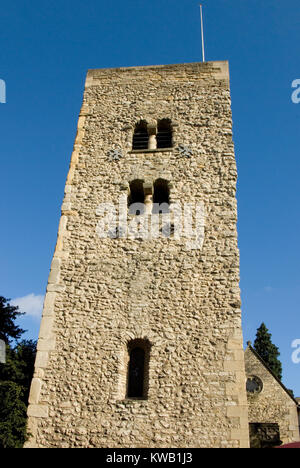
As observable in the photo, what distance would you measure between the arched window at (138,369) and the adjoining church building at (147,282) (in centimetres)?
2

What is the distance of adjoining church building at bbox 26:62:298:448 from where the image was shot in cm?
788

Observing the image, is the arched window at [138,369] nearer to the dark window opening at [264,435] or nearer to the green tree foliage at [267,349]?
the dark window opening at [264,435]

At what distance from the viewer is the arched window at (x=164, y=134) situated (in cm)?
1185

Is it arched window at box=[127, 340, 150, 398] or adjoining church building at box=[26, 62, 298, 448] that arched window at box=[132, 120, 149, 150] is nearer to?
adjoining church building at box=[26, 62, 298, 448]

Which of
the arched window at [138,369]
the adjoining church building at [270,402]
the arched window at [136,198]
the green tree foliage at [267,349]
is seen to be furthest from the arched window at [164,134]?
the green tree foliage at [267,349]

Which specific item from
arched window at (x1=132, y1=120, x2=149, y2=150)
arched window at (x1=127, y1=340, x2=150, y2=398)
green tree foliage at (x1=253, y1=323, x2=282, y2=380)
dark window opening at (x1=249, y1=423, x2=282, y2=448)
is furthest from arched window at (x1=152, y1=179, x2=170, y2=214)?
green tree foliage at (x1=253, y1=323, x2=282, y2=380)

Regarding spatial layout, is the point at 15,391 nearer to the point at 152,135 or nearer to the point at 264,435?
the point at 264,435

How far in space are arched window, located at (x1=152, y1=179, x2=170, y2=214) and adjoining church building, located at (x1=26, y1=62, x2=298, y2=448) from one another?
42mm

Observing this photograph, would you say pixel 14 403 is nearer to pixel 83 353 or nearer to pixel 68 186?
pixel 83 353

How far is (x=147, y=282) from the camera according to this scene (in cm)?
938

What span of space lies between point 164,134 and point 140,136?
0.75m

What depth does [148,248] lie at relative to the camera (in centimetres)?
988
